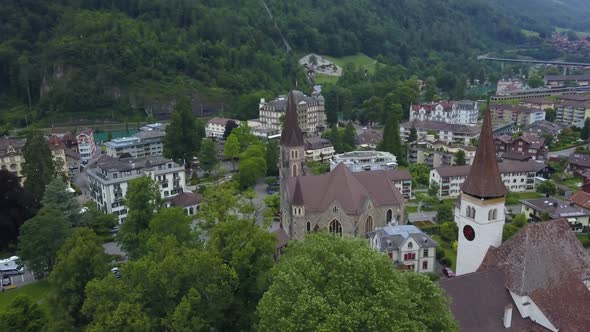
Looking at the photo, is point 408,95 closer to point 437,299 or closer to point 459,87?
point 459,87

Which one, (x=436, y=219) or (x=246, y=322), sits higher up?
(x=246, y=322)

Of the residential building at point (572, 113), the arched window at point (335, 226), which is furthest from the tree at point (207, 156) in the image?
the residential building at point (572, 113)

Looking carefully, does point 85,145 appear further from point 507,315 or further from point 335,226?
point 507,315

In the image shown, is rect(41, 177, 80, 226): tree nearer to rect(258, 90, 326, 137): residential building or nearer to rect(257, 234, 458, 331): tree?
rect(257, 234, 458, 331): tree

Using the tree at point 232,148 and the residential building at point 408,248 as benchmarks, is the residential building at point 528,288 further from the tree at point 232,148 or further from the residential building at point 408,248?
the tree at point 232,148

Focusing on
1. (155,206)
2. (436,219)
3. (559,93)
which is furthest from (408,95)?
(155,206)

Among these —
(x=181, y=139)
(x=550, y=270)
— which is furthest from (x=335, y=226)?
(x=181, y=139)
